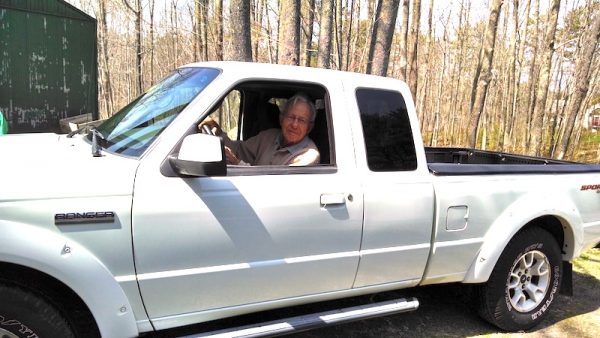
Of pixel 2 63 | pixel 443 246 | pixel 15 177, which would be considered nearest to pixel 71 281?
pixel 15 177

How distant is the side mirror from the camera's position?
96.4 inches

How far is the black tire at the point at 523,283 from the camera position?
398 centimetres

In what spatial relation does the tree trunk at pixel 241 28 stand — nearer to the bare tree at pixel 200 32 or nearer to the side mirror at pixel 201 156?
the side mirror at pixel 201 156

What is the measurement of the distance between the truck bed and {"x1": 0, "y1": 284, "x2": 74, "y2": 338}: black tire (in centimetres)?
255

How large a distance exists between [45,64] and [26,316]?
9696mm

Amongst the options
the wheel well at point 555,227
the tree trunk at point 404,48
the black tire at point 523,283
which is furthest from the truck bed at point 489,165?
the tree trunk at point 404,48

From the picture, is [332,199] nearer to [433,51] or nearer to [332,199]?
[332,199]

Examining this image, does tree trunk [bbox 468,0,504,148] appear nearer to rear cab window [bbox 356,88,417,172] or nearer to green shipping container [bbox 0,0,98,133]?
green shipping container [bbox 0,0,98,133]

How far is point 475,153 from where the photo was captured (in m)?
5.70

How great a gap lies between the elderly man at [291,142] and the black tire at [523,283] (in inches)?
74.8

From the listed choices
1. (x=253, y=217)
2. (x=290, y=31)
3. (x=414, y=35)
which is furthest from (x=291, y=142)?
(x=414, y=35)

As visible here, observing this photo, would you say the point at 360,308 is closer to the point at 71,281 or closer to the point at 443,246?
the point at 443,246

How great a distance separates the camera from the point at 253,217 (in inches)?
110

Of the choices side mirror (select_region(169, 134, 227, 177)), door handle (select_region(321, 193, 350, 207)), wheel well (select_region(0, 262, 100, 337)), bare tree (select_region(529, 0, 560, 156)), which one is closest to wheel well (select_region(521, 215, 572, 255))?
door handle (select_region(321, 193, 350, 207))
